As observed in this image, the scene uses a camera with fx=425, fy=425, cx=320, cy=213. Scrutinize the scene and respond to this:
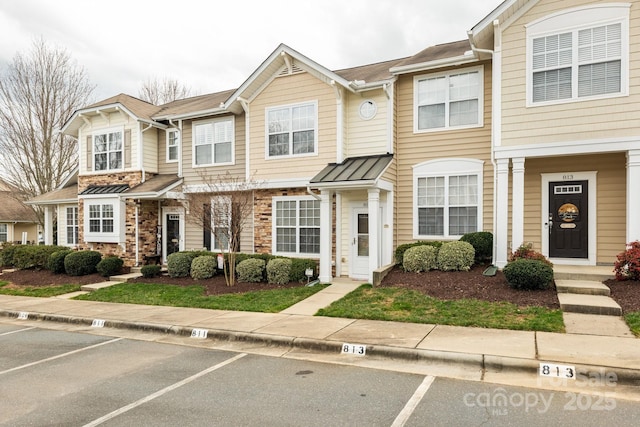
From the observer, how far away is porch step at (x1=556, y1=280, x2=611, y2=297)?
8594 mm

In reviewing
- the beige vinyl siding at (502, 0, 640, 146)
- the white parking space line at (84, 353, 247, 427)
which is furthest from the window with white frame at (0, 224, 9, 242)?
the beige vinyl siding at (502, 0, 640, 146)

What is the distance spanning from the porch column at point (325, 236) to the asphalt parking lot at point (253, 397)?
581 centimetres

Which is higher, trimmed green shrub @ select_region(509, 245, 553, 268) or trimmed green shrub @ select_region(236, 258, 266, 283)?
trimmed green shrub @ select_region(509, 245, 553, 268)

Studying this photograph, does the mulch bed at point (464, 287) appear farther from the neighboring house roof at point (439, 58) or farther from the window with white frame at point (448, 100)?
the neighboring house roof at point (439, 58)

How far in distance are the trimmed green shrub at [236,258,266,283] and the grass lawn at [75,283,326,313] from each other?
4.11 ft

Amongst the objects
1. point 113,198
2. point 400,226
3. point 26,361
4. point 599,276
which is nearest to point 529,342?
point 599,276

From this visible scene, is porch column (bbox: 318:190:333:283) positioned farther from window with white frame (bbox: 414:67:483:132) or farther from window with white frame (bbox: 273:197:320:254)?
window with white frame (bbox: 414:67:483:132)

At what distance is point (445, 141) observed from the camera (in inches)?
493

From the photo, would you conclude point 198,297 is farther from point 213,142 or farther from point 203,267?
point 213,142

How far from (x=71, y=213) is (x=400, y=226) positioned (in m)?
16.2

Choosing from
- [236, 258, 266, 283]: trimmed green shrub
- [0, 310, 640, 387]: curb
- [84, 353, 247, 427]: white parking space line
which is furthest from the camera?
[236, 258, 266, 283]: trimmed green shrub

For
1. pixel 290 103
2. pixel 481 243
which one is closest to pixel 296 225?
pixel 290 103

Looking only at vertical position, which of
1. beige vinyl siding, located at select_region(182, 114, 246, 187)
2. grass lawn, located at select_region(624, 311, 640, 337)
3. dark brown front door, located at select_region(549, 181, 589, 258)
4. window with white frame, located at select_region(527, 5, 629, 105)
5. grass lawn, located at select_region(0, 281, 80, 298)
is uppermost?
window with white frame, located at select_region(527, 5, 629, 105)

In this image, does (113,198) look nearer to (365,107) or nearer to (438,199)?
(365,107)
